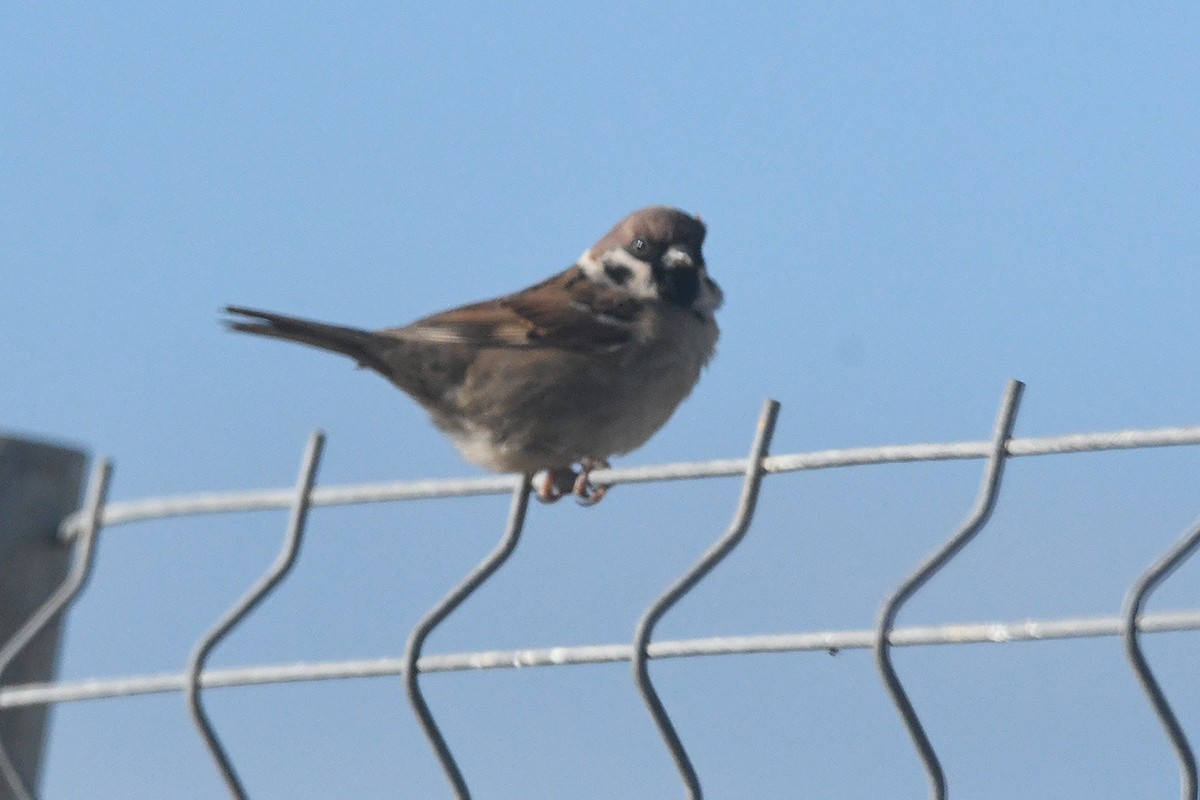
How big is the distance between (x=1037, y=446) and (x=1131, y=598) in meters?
0.23

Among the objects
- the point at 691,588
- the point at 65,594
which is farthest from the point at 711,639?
the point at 65,594

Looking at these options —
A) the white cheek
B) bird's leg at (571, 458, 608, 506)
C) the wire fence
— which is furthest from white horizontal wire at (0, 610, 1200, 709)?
the white cheek

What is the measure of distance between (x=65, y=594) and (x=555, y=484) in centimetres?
124

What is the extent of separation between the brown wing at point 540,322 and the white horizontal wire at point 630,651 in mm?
1501

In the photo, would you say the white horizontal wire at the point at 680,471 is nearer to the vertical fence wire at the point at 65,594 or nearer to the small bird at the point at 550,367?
the vertical fence wire at the point at 65,594

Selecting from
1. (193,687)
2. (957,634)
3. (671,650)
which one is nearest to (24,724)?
(193,687)

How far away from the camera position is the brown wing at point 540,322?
4.18 metres

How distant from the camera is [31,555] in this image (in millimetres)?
3225

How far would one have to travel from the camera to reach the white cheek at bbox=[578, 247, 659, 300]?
14.6ft

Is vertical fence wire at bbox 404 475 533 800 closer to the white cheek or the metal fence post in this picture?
the metal fence post

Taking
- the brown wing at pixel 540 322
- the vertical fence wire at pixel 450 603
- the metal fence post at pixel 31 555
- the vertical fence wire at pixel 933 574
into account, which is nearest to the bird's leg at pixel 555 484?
the brown wing at pixel 540 322

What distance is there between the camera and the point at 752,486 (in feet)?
6.85

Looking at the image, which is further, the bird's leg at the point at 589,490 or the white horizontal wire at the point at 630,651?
the bird's leg at the point at 589,490

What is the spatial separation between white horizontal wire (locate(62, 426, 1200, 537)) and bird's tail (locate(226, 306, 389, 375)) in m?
0.56
